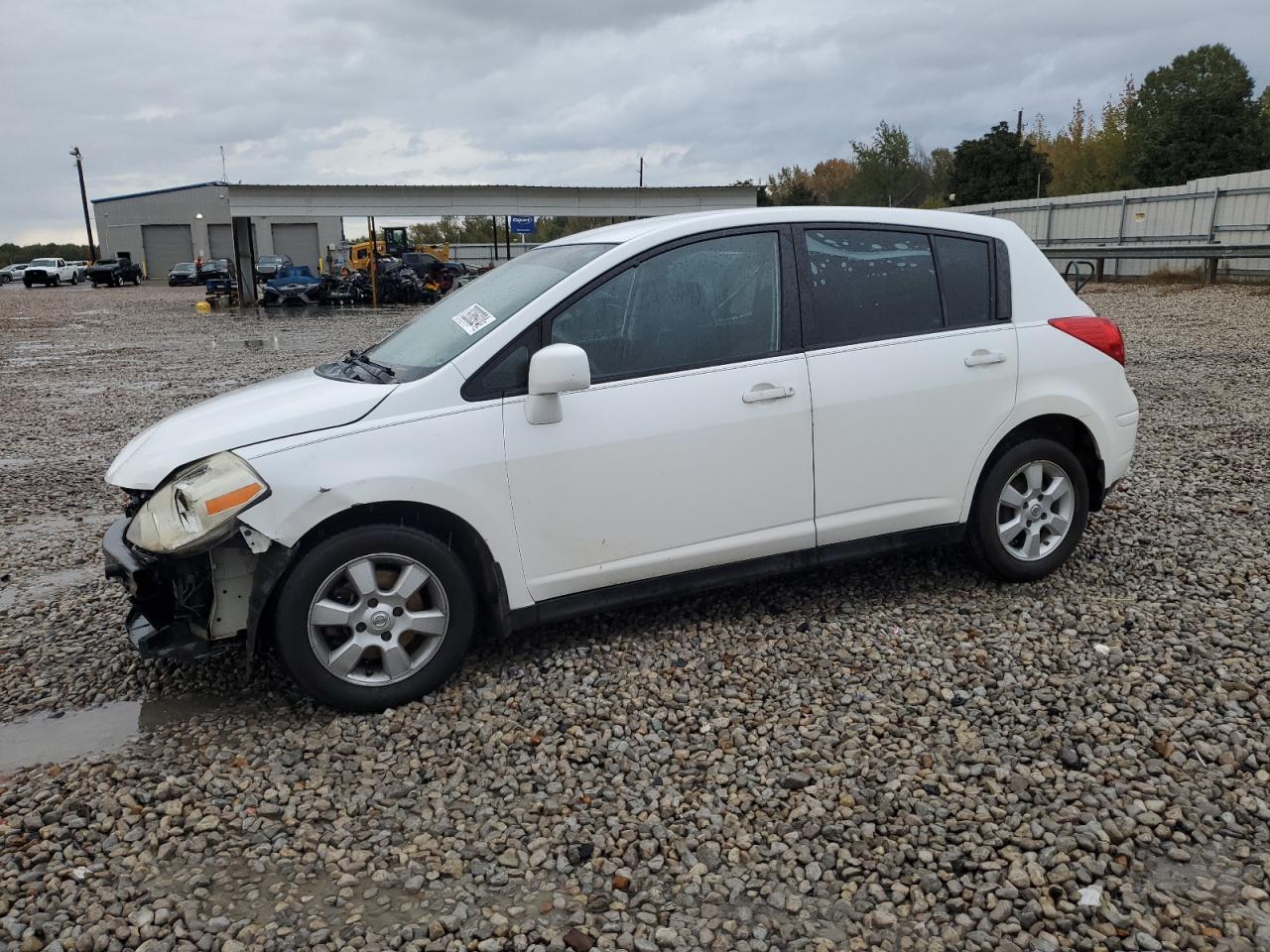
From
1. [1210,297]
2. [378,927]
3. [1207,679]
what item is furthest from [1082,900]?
[1210,297]

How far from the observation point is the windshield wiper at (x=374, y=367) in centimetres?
398

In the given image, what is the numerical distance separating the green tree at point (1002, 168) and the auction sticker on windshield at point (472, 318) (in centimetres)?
4616

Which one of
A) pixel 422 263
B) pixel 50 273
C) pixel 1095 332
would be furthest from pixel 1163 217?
pixel 50 273

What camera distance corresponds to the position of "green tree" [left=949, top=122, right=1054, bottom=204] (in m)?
45.6

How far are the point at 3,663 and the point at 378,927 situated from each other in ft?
8.92

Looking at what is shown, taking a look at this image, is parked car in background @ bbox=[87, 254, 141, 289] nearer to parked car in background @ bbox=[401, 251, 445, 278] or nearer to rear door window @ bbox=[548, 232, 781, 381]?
parked car in background @ bbox=[401, 251, 445, 278]

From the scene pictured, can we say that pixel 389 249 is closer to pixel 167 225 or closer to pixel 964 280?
pixel 167 225

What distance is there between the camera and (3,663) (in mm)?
4355

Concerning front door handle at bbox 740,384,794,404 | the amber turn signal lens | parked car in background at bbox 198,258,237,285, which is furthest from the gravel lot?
parked car in background at bbox 198,258,237,285

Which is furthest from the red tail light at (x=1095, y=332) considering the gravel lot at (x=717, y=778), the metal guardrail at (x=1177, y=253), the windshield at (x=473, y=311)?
the metal guardrail at (x=1177, y=253)

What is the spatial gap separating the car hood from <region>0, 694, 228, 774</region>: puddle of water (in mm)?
891

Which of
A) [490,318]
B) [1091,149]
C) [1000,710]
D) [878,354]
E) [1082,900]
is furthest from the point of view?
[1091,149]

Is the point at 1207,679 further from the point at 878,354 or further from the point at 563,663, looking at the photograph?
the point at 563,663

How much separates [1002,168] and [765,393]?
46.9 m
